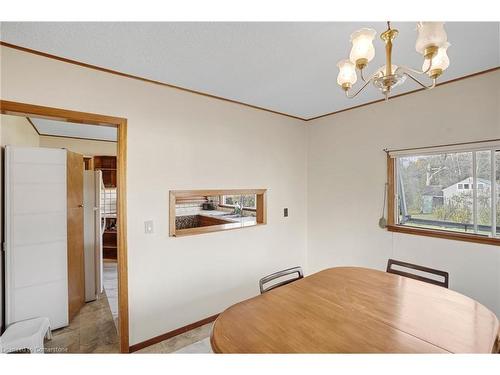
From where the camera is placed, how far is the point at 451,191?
2.19 metres

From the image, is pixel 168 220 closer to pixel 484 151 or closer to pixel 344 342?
pixel 344 342

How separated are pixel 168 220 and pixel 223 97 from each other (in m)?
1.34

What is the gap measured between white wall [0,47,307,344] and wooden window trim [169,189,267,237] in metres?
0.06

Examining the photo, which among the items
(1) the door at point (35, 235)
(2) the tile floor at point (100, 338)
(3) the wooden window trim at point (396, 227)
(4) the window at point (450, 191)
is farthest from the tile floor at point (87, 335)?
(4) the window at point (450, 191)

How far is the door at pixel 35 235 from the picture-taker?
6.98 ft

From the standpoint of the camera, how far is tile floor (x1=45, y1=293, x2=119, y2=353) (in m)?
2.07

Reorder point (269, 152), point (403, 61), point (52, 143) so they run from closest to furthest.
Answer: point (403, 61), point (269, 152), point (52, 143)

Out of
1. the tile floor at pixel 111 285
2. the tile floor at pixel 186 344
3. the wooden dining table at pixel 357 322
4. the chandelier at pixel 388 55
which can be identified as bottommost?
the tile floor at pixel 111 285

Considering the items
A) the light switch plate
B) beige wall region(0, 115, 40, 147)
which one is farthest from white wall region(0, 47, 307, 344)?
beige wall region(0, 115, 40, 147)

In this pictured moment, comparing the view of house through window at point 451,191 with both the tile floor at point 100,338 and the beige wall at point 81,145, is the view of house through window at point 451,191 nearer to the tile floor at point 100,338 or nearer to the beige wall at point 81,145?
the tile floor at point 100,338

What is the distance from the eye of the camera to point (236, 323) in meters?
1.13

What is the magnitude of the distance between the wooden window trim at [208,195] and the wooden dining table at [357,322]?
112 cm

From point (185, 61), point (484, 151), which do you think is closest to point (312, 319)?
point (185, 61)
